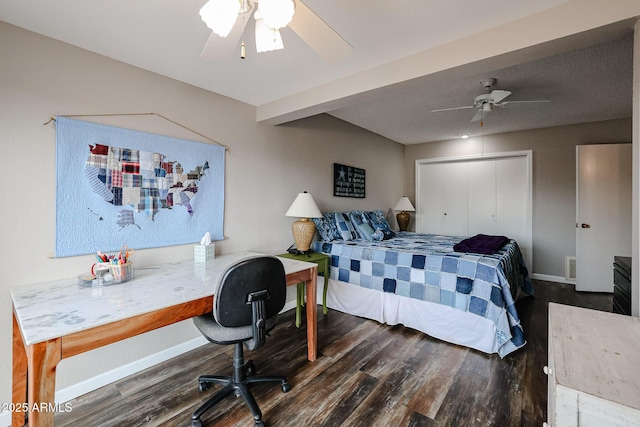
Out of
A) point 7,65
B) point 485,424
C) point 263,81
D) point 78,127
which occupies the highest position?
point 263,81

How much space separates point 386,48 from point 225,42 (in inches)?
42.2

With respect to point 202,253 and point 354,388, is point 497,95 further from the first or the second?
point 202,253

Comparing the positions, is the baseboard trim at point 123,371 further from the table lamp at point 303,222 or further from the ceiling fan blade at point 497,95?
the ceiling fan blade at point 497,95

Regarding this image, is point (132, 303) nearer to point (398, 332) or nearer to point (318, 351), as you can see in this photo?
point (318, 351)

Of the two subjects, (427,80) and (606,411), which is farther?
(427,80)

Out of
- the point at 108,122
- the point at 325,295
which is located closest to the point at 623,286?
the point at 325,295

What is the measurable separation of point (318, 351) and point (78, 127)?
2348 mm

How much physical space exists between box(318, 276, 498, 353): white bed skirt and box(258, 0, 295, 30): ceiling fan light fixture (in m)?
2.47

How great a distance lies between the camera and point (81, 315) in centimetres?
124

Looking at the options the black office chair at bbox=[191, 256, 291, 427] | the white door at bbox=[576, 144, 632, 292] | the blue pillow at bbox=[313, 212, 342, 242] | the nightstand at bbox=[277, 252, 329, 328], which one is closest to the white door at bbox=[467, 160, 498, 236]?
the white door at bbox=[576, 144, 632, 292]

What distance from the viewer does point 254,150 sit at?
2.93m

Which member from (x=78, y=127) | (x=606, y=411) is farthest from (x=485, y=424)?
(x=78, y=127)

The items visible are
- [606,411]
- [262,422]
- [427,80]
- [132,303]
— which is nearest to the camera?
[606,411]

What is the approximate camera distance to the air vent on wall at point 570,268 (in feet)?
13.6
